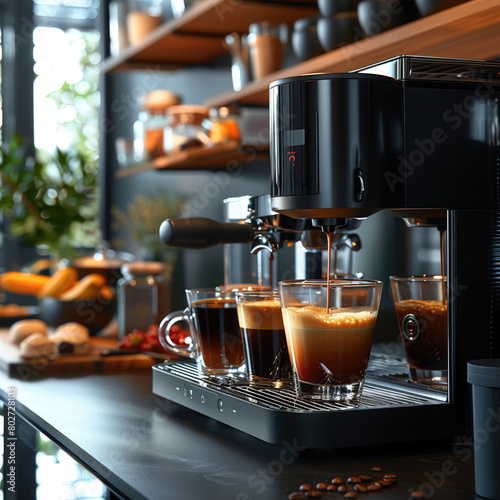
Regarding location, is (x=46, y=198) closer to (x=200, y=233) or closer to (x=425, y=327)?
(x=200, y=233)

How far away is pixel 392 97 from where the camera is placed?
3.30 ft

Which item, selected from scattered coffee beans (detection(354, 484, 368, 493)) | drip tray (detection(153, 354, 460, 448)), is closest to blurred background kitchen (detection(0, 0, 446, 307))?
drip tray (detection(153, 354, 460, 448))

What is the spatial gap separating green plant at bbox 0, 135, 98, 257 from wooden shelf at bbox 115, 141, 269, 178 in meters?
0.77

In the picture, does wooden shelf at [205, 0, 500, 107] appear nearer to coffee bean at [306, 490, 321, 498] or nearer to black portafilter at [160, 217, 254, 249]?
black portafilter at [160, 217, 254, 249]

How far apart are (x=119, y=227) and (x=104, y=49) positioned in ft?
→ 2.45

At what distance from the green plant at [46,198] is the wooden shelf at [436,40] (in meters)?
2.03

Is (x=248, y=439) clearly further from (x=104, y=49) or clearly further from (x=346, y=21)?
(x=104, y=49)

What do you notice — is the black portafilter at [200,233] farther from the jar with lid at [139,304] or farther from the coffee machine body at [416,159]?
the jar with lid at [139,304]

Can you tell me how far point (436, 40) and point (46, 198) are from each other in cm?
250

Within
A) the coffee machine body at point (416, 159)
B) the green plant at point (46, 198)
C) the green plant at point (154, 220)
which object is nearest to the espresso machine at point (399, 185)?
the coffee machine body at point (416, 159)

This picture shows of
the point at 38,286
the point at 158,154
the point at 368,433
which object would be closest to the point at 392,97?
the point at 368,433

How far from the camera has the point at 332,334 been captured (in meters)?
0.99

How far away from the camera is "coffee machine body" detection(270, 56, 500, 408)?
0.97 metres

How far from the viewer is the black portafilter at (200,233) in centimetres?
121
